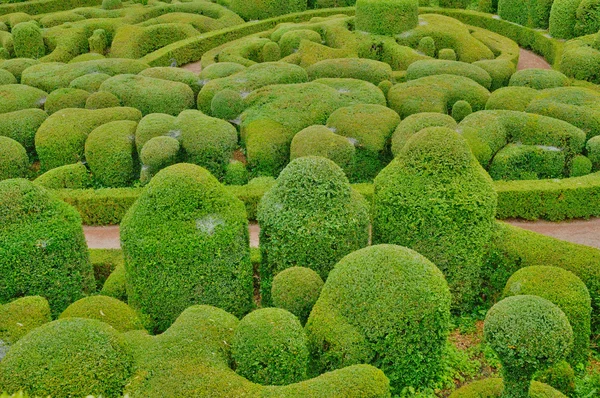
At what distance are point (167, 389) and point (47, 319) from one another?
313cm

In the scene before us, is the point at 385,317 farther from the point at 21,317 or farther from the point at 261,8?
the point at 261,8

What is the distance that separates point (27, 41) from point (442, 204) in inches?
963

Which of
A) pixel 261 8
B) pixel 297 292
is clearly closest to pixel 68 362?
pixel 297 292

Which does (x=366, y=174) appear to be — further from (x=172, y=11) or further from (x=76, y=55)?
(x=172, y=11)

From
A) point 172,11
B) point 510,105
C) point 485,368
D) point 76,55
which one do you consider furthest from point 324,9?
point 485,368

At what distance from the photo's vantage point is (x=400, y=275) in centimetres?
966

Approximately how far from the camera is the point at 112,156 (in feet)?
59.9

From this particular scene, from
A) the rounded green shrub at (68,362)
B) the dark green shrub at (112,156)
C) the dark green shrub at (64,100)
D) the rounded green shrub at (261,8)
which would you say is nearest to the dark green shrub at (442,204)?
the rounded green shrub at (68,362)

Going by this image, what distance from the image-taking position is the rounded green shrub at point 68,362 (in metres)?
8.31

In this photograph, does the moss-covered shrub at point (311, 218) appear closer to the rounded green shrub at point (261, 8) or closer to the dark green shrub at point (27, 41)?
the dark green shrub at point (27, 41)

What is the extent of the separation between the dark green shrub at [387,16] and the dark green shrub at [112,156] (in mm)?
13556

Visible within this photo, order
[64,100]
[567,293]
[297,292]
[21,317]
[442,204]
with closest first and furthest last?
1. [21,317]
2. [297,292]
3. [567,293]
4. [442,204]
5. [64,100]

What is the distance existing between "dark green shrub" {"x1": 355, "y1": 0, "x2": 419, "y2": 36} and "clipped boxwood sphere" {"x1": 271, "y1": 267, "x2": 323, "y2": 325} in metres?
19.6

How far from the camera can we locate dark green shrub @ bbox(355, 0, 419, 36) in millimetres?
27578
